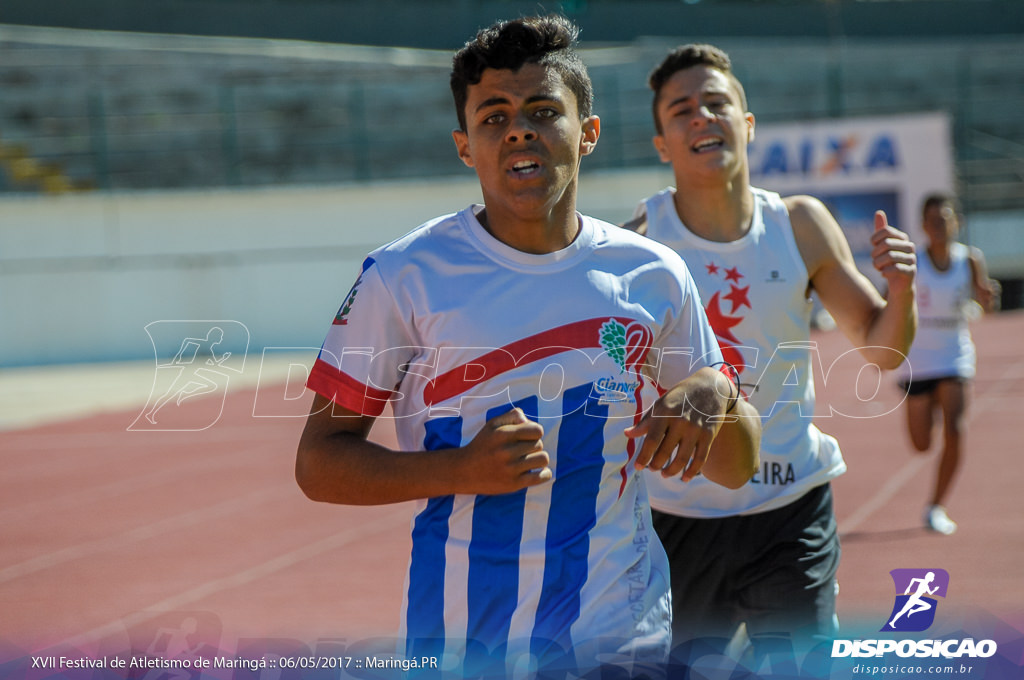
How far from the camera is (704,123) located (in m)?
4.02

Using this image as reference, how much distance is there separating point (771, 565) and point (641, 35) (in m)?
35.1

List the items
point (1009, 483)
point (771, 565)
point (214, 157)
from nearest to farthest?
point (771, 565), point (1009, 483), point (214, 157)

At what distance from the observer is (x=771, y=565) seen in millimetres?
3840

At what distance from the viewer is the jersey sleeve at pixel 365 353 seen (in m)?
2.45

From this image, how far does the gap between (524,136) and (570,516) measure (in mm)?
815

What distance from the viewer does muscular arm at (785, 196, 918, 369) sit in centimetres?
361

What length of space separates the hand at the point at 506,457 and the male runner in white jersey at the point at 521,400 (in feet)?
0.15

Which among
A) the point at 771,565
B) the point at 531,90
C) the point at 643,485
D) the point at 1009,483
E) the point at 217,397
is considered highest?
the point at 531,90

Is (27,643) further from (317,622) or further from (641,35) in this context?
(641,35)

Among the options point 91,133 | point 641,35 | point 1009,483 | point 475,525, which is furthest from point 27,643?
point 641,35

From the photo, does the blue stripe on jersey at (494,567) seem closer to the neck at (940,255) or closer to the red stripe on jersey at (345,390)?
the red stripe on jersey at (345,390)

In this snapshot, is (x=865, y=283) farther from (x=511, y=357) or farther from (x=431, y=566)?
(x=431, y=566)

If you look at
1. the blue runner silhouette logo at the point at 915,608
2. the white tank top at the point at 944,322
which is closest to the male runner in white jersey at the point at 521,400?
the blue runner silhouette logo at the point at 915,608

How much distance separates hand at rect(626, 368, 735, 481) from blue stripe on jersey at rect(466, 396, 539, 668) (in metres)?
0.29
